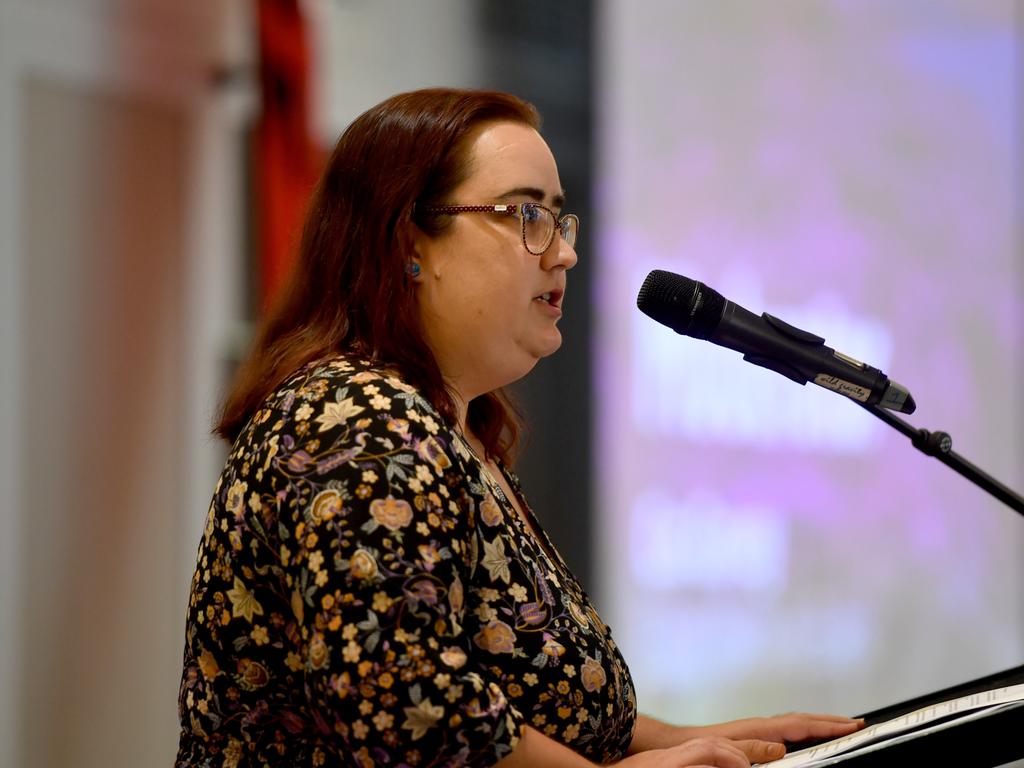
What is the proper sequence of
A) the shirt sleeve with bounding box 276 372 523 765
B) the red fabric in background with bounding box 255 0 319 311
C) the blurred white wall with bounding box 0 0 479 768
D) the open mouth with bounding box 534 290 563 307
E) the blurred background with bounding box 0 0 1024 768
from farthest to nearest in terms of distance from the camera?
the blurred background with bounding box 0 0 1024 768 → the red fabric in background with bounding box 255 0 319 311 → the blurred white wall with bounding box 0 0 479 768 → the open mouth with bounding box 534 290 563 307 → the shirt sleeve with bounding box 276 372 523 765

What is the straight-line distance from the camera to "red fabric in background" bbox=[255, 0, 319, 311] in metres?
2.99

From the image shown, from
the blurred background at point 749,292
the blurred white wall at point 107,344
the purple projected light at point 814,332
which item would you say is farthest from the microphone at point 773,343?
the purple projected light at point 814,332

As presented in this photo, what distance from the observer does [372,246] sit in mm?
1228

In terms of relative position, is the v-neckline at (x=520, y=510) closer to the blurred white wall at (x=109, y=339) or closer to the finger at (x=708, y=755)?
the finger at (x=708, y=755)

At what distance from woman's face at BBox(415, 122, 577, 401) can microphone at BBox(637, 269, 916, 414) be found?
0.52 ft

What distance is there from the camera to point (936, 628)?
3.74 m

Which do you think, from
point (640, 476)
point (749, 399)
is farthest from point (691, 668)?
point (749, 399)

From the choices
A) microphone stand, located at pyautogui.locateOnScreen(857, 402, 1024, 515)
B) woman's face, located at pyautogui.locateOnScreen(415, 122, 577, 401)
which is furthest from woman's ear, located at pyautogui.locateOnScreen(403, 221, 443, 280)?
microphone stand, located at pyautogui.locateOnScreen(857, 402, 1024, 515)

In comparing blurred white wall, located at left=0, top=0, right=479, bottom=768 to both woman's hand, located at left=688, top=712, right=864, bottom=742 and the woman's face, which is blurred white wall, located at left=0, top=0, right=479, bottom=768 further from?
woman's hand, located at left=688, top=712, right=864, bottom=742

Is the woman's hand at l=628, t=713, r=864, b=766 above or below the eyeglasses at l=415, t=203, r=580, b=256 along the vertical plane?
below

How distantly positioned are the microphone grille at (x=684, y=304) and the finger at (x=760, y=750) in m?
0.41

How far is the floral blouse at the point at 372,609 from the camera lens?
0.93 m

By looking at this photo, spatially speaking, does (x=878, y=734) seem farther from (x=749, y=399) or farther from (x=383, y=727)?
(x=749, y=399)

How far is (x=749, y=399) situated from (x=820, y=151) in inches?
30.5
